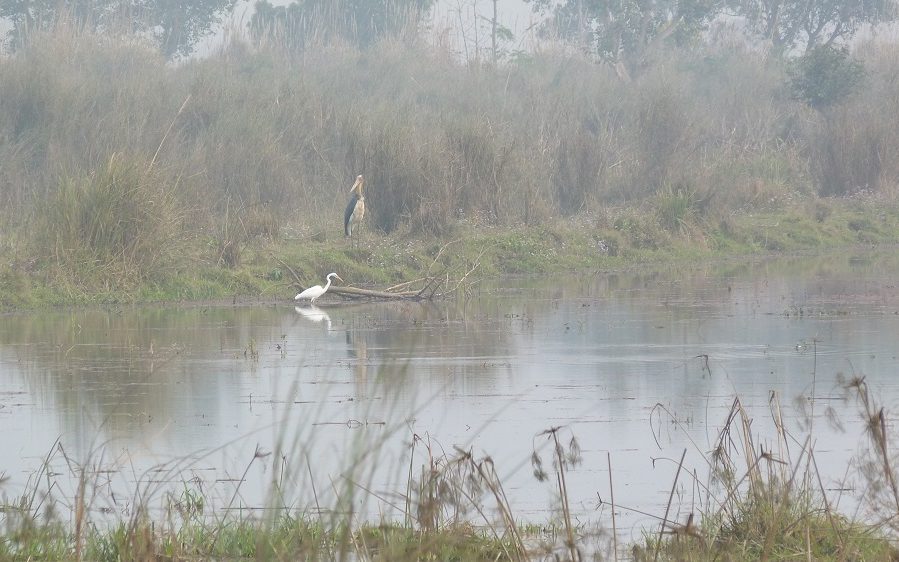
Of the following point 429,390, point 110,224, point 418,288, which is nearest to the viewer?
point 429,390

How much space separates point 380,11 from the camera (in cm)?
5662

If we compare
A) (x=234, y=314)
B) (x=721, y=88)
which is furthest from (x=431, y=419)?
(x=721, y=88)

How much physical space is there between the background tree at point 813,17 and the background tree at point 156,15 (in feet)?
61.2

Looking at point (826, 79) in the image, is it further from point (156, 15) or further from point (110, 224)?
point (156, 15)

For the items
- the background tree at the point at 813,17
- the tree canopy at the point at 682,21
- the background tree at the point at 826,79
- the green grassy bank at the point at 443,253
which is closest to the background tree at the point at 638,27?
the tree canopy at the point at 682,21

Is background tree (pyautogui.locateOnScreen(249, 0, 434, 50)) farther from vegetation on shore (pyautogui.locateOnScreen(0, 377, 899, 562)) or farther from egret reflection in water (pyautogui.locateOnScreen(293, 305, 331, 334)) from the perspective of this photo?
vegetation on shore (pyautogui.locateOnScreen(0, 377, 899, 562))

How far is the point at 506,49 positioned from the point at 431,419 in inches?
1767

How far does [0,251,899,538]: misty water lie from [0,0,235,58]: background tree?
28739 mm

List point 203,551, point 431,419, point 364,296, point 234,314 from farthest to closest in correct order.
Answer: point 364,296 < point 234,314 < point 431,419 < point 203,551

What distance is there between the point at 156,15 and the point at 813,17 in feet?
73.0

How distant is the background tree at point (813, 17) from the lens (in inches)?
2020

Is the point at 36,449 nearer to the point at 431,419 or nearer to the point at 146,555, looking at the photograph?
the point at 431,419

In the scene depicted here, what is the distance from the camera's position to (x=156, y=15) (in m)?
49.9

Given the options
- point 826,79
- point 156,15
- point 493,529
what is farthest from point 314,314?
point 156,15
